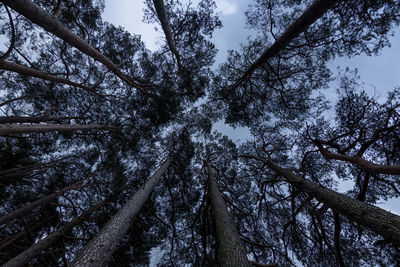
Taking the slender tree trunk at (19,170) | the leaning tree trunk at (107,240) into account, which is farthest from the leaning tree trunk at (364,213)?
the slender tree trunk at (19,170)

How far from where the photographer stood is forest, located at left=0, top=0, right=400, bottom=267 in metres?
3.74

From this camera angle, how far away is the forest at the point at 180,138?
374cm

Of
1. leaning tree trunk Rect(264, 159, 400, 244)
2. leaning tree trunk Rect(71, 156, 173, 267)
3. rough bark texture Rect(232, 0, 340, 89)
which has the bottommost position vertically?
leaning tree trunk Rect(71, 156, 173, 267)

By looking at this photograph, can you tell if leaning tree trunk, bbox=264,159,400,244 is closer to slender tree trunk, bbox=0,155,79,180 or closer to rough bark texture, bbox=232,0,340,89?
rough bark texture, bbox=232,0,340,89

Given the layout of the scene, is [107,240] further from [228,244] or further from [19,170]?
[19,170]

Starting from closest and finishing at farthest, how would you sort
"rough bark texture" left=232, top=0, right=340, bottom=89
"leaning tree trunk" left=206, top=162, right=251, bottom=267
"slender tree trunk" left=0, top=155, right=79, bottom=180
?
"leaning tree trunk" left=206, top=162, right=251, bottom=267
"rough bark texture" left=232, top=0, right=340, bottom=89
"slender tree trunk" left=0, top=155, right=79, bottom=180

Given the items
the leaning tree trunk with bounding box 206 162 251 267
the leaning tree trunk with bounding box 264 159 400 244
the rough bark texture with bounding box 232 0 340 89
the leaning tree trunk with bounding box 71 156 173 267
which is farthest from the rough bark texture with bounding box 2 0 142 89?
the leaning tree trunk with bounding box 264 159 400 244

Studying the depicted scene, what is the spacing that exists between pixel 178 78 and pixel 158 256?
6.55m

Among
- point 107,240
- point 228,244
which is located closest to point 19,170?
point 107,240

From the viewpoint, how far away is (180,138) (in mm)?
7848

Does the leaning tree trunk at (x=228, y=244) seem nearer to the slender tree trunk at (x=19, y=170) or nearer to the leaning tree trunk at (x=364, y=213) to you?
the leaning tree trunk at (x=364, y=213)

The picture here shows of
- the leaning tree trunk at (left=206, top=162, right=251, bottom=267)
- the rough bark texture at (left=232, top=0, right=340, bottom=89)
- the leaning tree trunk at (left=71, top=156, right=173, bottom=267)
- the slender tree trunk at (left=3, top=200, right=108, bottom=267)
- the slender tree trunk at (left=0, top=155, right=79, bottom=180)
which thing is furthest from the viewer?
the slender tree trunk at (left=0, top=155, right=79, bottom=180)

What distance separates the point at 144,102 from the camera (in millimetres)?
6586

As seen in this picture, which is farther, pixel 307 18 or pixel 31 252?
pixel 31 252
